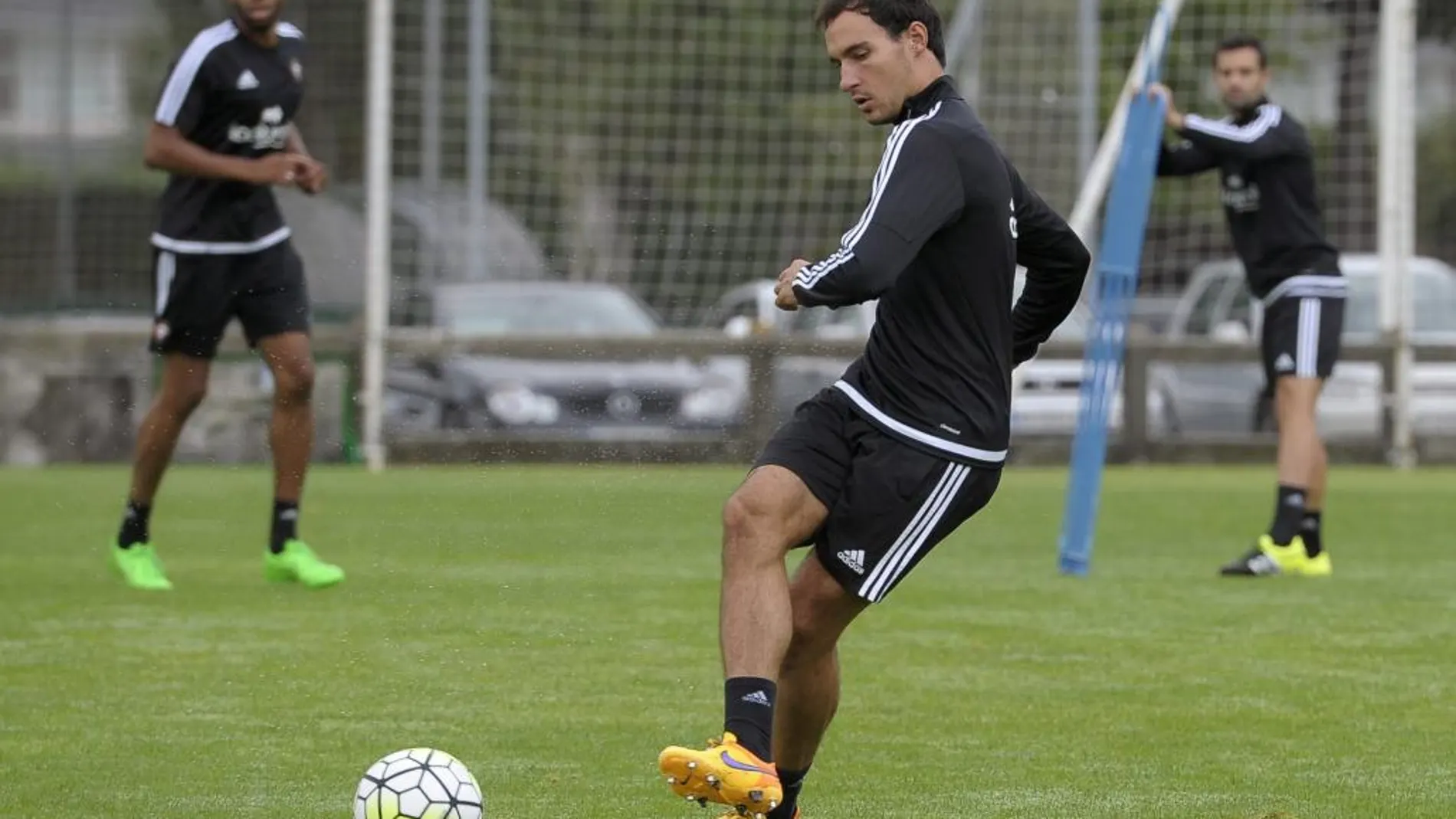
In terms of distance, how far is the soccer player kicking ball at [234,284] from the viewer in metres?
9.24

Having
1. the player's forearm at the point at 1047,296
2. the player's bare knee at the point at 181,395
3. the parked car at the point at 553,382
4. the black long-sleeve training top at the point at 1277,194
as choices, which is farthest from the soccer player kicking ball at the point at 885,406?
the parked car at the point at 553,382

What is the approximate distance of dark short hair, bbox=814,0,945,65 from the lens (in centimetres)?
507

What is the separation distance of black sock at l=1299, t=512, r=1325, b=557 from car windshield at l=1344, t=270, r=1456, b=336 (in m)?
9.27

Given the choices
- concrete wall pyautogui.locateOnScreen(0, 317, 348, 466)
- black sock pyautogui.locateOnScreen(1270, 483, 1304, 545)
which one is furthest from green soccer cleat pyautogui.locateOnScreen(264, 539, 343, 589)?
concrete wall pyautogui.locateOnScreen(0, 317, 348, 466)

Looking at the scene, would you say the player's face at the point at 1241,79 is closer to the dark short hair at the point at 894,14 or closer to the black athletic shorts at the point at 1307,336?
the black athletic shorts at the point at 1307,336

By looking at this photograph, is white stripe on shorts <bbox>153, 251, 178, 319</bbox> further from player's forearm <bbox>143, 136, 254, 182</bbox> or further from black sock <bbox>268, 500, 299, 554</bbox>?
black sock <bbox>268, 500, 299, 554</bbox>

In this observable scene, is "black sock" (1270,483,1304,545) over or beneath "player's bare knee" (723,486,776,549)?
beneath

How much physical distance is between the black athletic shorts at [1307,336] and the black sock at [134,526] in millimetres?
4706

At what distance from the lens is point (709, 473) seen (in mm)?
16328

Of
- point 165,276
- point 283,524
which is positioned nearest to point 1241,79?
point 283,524

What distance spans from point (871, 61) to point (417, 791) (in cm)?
175

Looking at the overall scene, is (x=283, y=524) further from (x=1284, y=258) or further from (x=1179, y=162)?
(x=1284, y=258)

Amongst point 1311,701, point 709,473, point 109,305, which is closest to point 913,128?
point 1311,701

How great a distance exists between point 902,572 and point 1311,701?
225 centimetres
